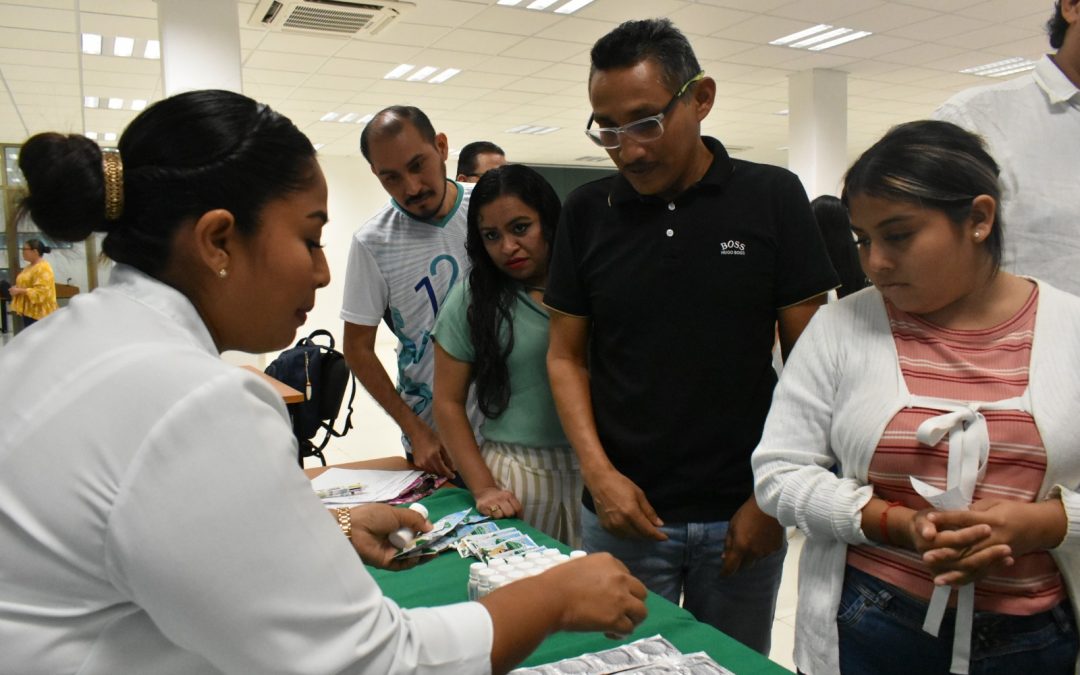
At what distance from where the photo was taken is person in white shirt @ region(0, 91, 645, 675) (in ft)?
2.16

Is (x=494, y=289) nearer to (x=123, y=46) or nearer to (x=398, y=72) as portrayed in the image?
(x=123, y=46)

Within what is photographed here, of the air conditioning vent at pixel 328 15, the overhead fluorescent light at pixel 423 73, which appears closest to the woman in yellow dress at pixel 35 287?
the overhead fluorescent light at pixel 423 73

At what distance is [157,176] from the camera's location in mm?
811

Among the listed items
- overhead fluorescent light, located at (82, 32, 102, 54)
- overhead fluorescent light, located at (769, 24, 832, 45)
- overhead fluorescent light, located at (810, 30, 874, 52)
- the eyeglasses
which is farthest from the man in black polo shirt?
overhead fluorescent light, located at (810, 30, 874, 52)

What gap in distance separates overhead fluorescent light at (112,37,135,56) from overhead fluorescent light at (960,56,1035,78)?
7.44 meters

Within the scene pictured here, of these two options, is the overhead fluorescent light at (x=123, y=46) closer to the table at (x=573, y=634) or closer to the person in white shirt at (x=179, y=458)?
the table at (x=573, y=634)

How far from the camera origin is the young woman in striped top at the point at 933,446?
3.36 ft

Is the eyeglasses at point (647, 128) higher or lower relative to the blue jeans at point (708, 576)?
higher

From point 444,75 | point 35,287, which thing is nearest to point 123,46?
point 444,75

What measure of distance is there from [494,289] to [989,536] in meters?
1.19

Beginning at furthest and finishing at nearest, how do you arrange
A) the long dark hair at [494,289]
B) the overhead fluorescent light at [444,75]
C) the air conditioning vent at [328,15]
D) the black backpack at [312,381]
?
1. the overhead fluorescent light at [444,75]
2. the air conditioning vent at [328,15]
3. the black backpack at [312,381]
4. the long dark hair at [494,289]

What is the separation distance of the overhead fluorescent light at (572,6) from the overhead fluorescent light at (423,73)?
1786 mm

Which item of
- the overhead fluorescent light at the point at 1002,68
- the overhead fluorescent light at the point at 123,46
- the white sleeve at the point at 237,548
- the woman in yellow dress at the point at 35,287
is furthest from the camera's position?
the woman in yellow dress at the point at 35,287

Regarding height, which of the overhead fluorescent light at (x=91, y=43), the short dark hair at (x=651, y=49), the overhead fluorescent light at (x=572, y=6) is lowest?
the short dark hair at (x=651, y=49)
